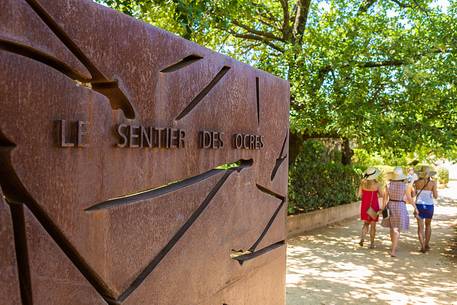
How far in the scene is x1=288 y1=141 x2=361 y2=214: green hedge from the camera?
1066cm

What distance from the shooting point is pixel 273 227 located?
3.86 meters

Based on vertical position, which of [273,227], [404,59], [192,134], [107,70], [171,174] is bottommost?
[273,227]

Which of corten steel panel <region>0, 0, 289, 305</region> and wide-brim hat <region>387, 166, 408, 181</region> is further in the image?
wide-brim hat <region>387, 166, 408, 181</region>

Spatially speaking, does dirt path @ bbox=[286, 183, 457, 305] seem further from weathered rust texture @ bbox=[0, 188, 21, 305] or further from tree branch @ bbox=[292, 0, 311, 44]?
tree branch @ bbox=[292, 0, 311, 44]

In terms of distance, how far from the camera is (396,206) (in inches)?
325

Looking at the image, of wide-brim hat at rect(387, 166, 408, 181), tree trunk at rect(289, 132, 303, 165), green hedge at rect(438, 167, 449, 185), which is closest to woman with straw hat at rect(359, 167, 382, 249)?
wide-brim hat at rect(387, 166, 408, 181)

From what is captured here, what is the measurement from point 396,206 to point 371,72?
8.17 feet

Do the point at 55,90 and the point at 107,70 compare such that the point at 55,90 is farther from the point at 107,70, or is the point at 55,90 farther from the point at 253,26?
the point at 253,26

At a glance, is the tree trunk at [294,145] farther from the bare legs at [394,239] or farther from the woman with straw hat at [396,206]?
the bare legs at [394,239]

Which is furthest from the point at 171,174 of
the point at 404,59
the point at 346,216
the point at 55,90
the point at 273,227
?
the point at 346,216

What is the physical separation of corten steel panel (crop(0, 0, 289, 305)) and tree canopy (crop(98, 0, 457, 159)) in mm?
4662

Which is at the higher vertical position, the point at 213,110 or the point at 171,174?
the point at 213,110

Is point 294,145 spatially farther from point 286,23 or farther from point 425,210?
point 425,210

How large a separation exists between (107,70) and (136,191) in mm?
637
